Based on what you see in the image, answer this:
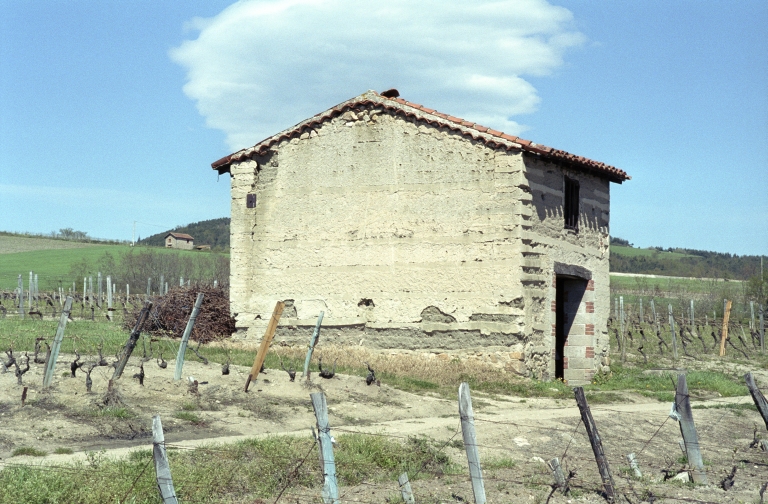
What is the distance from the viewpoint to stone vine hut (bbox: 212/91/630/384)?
16.4m

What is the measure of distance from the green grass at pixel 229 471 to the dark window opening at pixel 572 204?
30.4 ft

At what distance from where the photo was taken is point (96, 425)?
10242mm

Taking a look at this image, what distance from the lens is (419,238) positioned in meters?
17.1

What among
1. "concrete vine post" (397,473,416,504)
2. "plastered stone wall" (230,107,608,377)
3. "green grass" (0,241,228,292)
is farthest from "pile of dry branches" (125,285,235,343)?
"green grass" (0,241,228,292)

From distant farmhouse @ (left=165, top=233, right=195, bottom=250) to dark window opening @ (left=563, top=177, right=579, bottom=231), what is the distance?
74.6 meters

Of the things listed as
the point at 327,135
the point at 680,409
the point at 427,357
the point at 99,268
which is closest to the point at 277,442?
the point at 680,409

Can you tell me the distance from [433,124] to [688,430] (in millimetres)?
9309

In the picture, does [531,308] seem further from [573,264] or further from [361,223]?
[361,223]

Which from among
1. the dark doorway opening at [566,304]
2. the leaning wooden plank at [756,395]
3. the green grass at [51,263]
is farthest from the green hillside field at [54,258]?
the leaning wooden plank at [756,395]

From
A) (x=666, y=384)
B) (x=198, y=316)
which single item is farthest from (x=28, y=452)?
(x=666, y=384)

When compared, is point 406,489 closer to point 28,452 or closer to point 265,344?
point 28,452

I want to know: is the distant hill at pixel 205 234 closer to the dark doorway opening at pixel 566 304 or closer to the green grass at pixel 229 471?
the dark doorway opening at pixel 566 304

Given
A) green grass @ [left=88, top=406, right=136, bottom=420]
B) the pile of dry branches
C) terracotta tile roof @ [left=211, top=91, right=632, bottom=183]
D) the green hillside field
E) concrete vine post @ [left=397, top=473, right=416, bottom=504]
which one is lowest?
concrete vine post @ [left=397, top=473, right=416, bottom=504]

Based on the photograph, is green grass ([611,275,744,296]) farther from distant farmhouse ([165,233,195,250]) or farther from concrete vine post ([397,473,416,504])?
concrete vine post ([397,473,416,504])
